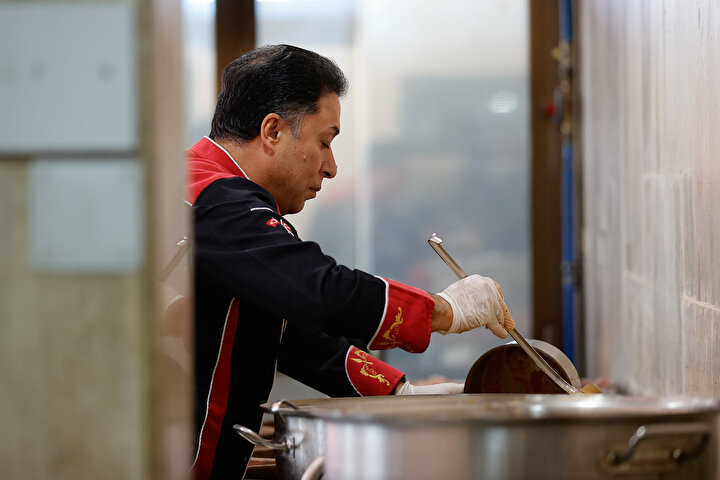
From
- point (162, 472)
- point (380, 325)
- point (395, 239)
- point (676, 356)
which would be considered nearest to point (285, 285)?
point (380, 325)

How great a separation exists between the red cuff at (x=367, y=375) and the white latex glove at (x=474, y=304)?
1.33ft

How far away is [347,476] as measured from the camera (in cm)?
112

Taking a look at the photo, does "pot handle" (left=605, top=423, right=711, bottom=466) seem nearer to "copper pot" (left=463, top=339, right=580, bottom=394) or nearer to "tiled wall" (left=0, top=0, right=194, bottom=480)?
"tiled wall" (left=0, top=0, right=194, bottom=480)

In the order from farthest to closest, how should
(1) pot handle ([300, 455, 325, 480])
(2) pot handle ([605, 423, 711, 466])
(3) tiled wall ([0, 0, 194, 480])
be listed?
(1) pot handle ([300, 455, 325, 480])
(2) pot handle ([605, 423, 711, 466])
(3) tiled wall ([0, 0, 194, 480])

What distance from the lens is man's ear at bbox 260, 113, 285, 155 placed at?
6.84 ft

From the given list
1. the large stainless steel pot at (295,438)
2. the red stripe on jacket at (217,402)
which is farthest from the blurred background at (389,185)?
the red stripe on jacket at (217,402)

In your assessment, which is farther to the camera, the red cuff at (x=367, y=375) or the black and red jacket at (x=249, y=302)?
the red cuff at (x=367, y=375)

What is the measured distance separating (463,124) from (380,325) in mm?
3460

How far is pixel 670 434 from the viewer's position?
108 cm

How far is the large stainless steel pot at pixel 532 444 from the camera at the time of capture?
3.39 ft

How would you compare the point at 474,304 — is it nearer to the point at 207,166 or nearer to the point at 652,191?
the point at 207,166

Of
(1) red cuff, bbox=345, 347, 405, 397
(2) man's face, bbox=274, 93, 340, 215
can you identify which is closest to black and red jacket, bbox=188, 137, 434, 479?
(2) man's face, bbox=274, 93, 340, 215

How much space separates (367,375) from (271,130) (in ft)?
2.08

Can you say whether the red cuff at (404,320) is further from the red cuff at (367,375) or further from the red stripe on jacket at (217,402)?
the red cuff at (367,375)
